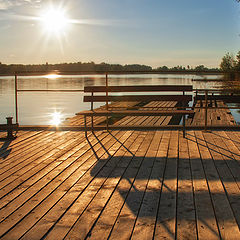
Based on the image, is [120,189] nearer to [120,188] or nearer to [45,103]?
[120,188]

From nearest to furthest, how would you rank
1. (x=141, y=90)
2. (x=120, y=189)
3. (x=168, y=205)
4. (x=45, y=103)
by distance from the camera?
(x=168, y=205), (x=120, y=189), (x=141, y=90), (x=45, y=103)

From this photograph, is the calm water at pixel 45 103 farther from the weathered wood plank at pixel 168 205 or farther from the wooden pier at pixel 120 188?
the weathered wood plank at pixel 168 205

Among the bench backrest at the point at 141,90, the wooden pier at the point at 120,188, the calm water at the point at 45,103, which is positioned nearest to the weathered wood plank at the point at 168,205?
the wooden pier at the point at 120,188

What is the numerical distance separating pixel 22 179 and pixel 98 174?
72 cm

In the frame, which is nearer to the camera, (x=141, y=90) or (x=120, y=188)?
(x=120, y=188)

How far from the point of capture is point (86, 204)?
229 centimetres

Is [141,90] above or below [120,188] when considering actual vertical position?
above

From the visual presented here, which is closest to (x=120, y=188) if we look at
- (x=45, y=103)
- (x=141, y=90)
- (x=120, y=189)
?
(x=120, y=189)

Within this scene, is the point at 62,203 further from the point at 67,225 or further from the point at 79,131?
the point at 79,131

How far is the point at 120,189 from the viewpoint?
2594 millimetres

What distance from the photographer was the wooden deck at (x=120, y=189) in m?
1.92

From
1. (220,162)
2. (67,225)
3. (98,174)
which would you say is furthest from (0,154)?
(220,162)

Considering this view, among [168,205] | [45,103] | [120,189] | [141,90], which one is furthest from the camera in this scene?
[45,103]

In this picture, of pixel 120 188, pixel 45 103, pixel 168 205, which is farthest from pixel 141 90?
pixel 45 103
